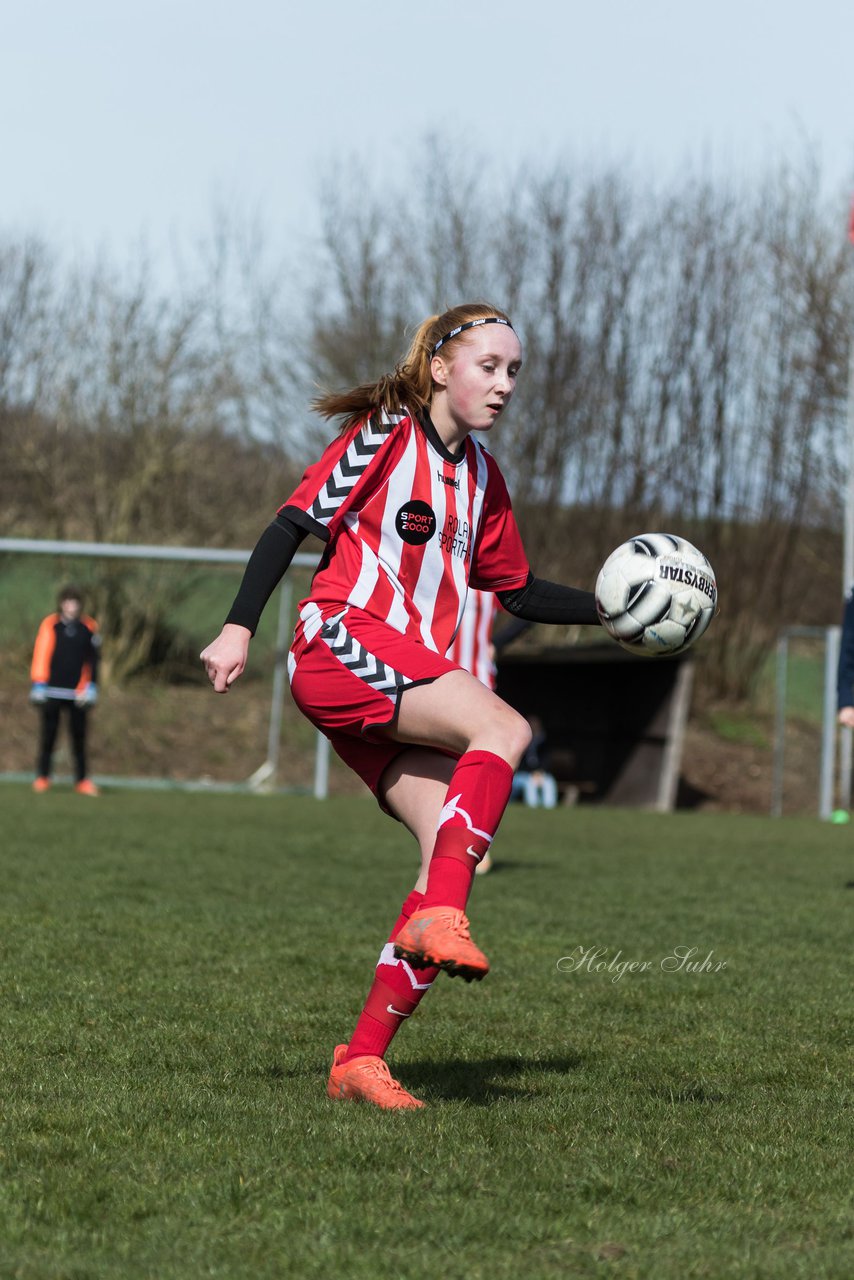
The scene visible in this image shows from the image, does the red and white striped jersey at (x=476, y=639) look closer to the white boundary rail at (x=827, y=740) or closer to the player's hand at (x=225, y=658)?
the player's hand at (x=225, y=658)

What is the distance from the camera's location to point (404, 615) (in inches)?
145

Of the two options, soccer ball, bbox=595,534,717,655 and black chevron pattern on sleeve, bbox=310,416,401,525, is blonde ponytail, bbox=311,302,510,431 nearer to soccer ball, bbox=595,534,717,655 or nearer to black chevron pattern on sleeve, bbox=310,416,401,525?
black chevron pattern on sleeve, bbox=310,416,401,525

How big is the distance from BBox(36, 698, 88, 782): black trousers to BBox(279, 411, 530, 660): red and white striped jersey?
43.2 feet

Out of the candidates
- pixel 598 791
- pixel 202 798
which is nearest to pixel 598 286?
pixel 598 791

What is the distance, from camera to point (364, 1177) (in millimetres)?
2869

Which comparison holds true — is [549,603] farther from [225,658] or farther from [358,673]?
[225,658]

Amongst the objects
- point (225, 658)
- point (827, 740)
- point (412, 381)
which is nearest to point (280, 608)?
point (827, 740)

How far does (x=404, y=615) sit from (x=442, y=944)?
90cm

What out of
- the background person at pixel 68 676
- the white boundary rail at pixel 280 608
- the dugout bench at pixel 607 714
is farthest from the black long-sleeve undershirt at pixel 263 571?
the dugout bench at pixel 607 714

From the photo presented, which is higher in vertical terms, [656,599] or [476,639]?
[656,599]

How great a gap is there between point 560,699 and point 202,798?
6332mm

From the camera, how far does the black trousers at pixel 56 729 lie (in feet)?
54.1

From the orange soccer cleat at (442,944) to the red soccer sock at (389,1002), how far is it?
0.45 metres

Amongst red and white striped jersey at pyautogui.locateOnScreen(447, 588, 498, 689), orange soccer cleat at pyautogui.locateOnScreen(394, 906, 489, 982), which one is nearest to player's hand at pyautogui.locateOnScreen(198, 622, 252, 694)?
orange soccer cleat at pyautogui.locateOnScreen(394, 906, 489, 982)
